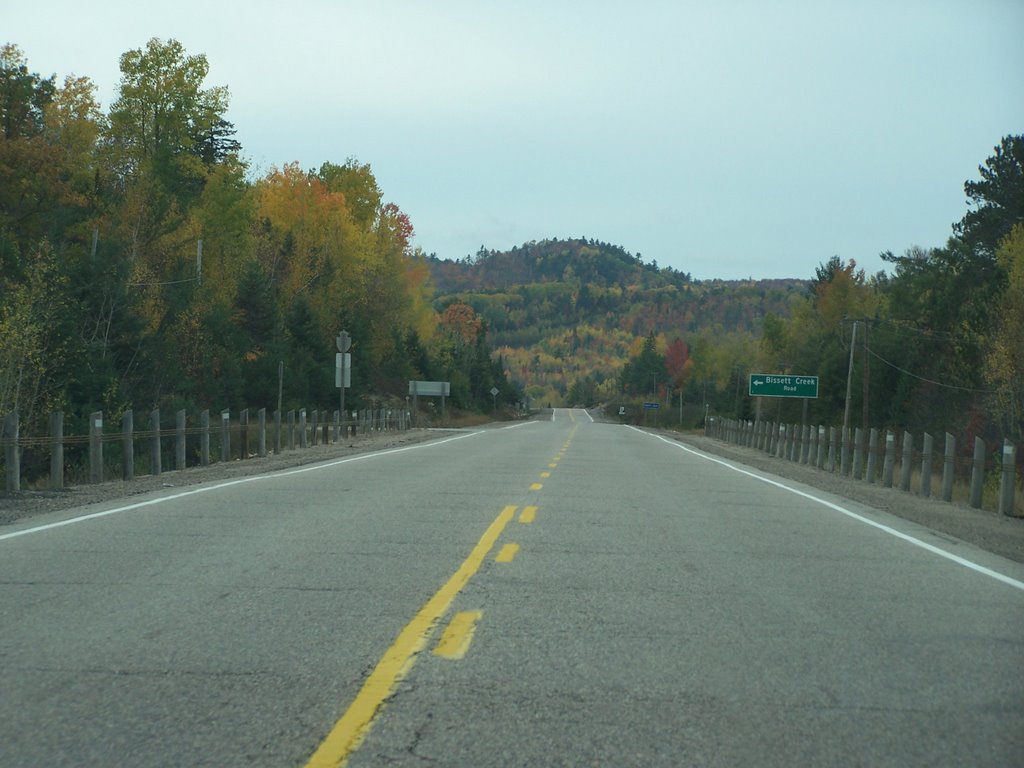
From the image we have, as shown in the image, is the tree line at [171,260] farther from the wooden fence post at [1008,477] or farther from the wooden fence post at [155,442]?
Answer: the wooden fence post at [1008,477]

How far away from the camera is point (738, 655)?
6.20 metres

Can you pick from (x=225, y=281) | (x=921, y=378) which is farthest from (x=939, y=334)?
(x=225, y=281)

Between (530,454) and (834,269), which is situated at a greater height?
(834,269)

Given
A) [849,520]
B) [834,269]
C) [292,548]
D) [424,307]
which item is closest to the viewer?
[292,548]

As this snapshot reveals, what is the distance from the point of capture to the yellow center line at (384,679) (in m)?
4.54

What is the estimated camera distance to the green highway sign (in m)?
52.0

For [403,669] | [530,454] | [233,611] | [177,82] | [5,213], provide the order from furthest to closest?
[177,82] < [5,213] < [530,454] < [233,611] < [403,669]

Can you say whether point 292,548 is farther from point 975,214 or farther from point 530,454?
point 975,214

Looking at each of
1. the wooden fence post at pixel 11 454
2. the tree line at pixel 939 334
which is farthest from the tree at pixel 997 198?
the wooden fence post at pixel 11 454

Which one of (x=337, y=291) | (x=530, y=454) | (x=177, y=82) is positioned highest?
(x=177, y=82)

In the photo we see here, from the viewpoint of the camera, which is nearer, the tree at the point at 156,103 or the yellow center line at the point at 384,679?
the yellow center line at the point at 384,679

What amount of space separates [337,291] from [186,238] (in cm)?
1499


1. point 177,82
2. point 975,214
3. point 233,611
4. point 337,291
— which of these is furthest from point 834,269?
point 233,611

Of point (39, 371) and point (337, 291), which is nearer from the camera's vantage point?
point (39, 371)
